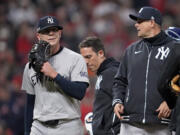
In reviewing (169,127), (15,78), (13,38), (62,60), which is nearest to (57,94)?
(62,60)

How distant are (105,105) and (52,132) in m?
0.68

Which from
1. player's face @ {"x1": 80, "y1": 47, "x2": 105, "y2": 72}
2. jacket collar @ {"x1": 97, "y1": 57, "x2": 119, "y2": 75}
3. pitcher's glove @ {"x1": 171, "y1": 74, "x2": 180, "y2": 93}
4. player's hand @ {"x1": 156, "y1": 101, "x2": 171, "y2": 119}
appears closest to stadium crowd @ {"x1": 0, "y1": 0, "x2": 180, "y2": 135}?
player's face @ {"x1": 80, "y1": 47, "x2": 105, "y2": 72}

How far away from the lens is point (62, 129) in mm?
5180

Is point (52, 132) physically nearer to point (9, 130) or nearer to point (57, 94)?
point (57, 94)

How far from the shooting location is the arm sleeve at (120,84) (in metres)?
5.19

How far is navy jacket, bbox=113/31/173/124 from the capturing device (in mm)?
4945

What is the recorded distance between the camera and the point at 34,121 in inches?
211

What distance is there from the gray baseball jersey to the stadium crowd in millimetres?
4946

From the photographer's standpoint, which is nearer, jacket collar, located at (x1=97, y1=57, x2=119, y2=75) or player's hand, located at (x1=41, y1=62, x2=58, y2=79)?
player's hand, located at (x1=41, y1=62, x2=58, y2=79)

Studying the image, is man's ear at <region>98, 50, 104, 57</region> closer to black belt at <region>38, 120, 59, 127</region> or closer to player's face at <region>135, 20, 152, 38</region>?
player's face at <region>135, 20, 152, 38</region>

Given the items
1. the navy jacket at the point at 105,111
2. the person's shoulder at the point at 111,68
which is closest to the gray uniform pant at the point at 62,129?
the navy jacket at the point at 105,111

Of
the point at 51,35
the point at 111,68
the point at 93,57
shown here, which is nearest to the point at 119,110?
the point at 111,68

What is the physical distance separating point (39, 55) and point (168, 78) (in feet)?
3.73

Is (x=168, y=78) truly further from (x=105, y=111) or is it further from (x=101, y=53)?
(x=101, y=53)
